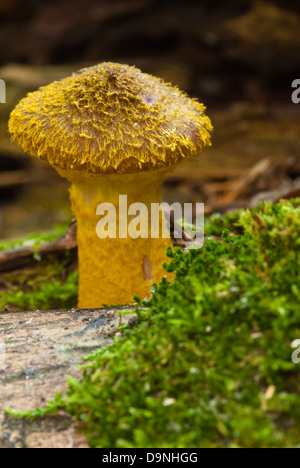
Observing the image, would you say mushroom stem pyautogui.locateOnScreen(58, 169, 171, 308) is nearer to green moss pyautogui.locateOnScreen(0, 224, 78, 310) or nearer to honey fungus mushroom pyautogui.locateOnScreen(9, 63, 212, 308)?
honey fungus mushroom pyautogui.locateOnScreen(9, 63, 212, 308)

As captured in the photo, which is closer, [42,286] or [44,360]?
[44,360]

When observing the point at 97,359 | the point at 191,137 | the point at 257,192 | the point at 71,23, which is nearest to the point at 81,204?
the point at 191,137

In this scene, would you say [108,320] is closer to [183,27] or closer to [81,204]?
[81,204]

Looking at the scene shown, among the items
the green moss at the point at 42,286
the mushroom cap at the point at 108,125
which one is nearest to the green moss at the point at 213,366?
the mushroom cap at the point at 108,125

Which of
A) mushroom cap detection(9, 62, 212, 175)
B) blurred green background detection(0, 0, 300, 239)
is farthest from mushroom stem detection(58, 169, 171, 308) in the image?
blurred green background detection(0, 0, 300, 239)

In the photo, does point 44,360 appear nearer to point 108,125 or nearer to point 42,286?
point 108,125

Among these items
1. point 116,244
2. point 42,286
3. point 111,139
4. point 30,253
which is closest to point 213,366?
point 111,139
